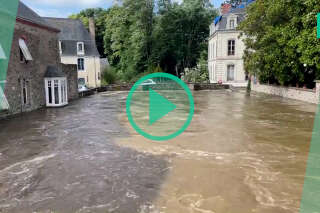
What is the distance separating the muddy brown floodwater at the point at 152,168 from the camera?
216 inches

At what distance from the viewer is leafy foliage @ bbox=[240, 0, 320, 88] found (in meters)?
15.3

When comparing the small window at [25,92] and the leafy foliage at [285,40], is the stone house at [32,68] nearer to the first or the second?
the small window at [25,92]

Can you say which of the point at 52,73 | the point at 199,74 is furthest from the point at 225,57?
the point at 52,73

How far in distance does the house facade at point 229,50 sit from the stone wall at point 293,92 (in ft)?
14.6

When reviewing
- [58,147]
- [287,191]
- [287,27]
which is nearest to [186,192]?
[287,191]

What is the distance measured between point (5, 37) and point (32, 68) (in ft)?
9.98

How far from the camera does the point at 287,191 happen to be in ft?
19.5

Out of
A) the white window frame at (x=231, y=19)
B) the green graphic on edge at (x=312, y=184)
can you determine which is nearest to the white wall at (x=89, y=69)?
the white window frame at (x=231, y=19)

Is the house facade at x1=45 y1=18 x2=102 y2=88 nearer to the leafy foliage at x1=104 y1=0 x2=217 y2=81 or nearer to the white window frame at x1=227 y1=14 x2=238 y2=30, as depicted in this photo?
the leafy foliage at x1=104 y1=0 x2=217 y2=81

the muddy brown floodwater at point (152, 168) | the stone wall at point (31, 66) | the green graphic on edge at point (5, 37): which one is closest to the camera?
the muddy brown floodwater at point (152, 168)

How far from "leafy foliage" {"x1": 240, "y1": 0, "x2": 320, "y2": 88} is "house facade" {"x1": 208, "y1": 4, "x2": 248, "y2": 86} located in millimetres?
9035

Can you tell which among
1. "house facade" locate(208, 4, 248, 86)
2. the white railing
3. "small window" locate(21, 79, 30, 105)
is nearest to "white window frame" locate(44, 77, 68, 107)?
"small window" locate(21, 79, 30, 105)

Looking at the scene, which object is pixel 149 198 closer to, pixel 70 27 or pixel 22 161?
pixel 22 161

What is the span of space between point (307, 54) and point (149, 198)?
532 inches
